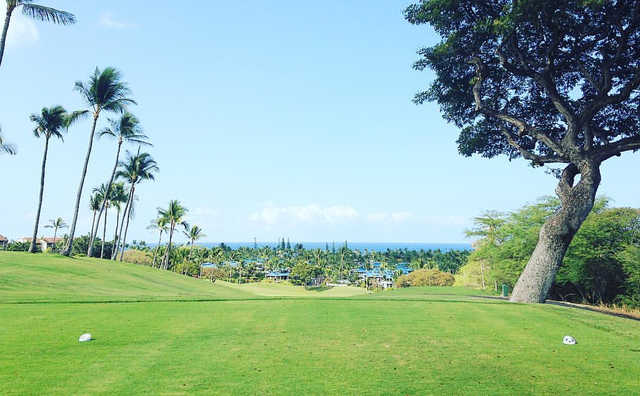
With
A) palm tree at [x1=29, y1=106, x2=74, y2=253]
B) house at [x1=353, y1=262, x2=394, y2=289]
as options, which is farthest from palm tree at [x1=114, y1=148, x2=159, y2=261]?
house at [x1=353, y1=262, x2=394, y2=289]

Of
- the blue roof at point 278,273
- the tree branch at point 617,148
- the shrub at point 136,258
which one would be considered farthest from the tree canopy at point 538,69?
the blue roof at point 278,273

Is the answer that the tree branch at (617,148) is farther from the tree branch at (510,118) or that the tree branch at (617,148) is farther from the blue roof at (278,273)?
the blue roof at (278,273)

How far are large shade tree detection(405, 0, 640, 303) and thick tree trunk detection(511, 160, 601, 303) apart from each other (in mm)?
37

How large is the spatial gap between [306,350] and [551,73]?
1692 cm

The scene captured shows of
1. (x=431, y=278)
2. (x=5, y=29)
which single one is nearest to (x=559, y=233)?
(x=5, y=29)

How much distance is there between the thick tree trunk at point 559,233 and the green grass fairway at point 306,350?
3.49 m

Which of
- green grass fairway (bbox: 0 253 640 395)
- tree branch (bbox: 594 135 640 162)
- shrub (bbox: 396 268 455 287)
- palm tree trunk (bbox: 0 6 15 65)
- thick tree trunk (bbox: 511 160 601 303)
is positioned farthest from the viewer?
shrub (bbox: 396 268 455 287)

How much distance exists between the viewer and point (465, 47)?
61.0 feet

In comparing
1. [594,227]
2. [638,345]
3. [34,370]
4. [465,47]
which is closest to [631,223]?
[594,227]

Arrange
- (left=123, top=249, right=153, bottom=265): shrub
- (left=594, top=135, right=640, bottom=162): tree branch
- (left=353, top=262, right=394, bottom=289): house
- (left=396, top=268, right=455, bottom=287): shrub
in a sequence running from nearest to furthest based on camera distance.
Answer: (left=594, top=135, right=640, bottom=162): tree branch → (left=396, top=268, right=455, bottom=287): shrub → (left=123, top=249, right=153, bottom=265): shrub → (left=353, top=262, right=394, bottom=289): house

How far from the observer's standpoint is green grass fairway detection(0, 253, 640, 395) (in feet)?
19.7

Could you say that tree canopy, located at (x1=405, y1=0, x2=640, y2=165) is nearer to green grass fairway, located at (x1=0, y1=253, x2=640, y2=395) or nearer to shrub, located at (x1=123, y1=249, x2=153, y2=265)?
green grass fairway, located at (x1=0, y1=253, x2=640, y2=395)

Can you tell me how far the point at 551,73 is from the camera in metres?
18.0

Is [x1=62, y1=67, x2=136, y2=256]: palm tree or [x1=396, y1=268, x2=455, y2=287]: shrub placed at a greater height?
[x1=62, y1=67, x2=136, y2=256]: palm tree
